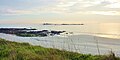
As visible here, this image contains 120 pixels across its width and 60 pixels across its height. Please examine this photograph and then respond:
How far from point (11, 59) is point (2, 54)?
2.13 m

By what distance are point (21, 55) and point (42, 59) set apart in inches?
51.3

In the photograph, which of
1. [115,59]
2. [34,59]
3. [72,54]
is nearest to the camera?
[115,59]

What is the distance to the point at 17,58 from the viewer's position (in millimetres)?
7555

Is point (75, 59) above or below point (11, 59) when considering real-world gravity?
below

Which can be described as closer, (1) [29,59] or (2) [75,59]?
(1) [29,59]

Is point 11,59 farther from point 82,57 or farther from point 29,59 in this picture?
point 82,57

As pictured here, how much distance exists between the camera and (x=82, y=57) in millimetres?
9211

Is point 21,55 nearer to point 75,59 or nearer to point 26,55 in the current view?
point 26,55

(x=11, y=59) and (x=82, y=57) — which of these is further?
(x=82, y=57)

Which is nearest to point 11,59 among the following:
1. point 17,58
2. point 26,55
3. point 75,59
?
point 17,58

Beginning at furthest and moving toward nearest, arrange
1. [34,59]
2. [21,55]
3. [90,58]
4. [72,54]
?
1. [72,54]
2. [90,58]
3. [21,55]
4. [34,59]

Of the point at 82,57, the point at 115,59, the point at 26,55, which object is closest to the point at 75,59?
the point at 82,57

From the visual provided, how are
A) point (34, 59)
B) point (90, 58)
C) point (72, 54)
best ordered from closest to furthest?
point (34, 59)
point (90, 58)
point (72, 54)

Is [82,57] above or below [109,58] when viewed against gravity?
below
